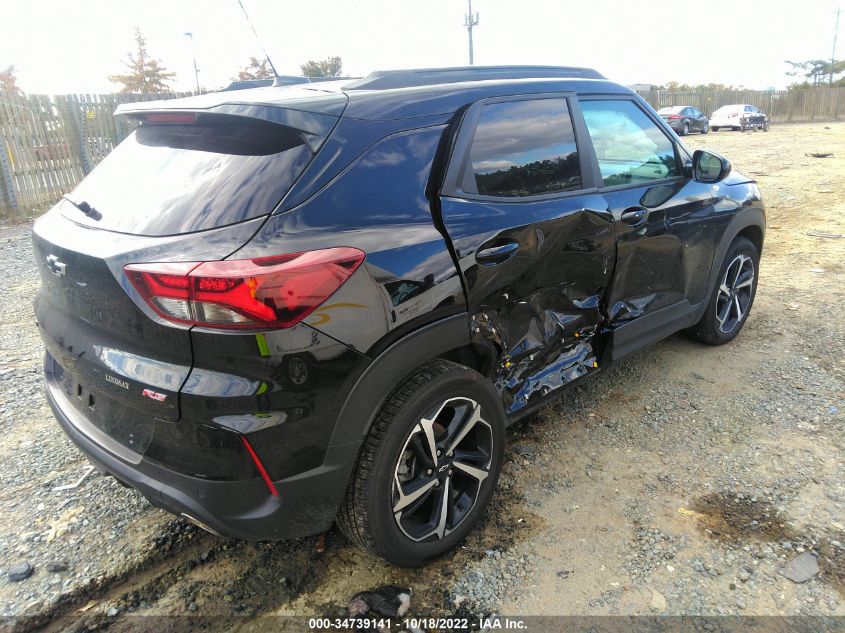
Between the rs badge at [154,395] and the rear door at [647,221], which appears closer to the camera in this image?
the rs badge at [154,395]

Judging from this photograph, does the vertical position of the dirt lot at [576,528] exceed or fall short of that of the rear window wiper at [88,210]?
it falls short

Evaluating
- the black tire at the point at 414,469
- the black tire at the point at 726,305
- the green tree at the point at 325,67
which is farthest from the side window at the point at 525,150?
the green tree at the point at 325,67

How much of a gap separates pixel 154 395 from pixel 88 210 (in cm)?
89

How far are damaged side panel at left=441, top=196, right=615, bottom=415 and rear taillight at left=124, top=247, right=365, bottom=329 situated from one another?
67cm

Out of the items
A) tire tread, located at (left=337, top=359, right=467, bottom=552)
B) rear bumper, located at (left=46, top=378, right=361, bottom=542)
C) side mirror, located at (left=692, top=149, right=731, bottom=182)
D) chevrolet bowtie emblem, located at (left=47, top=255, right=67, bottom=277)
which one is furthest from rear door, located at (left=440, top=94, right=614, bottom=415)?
chevrolet bowtie emblem, located at (left=47, top=255, right=67, bottom=277)

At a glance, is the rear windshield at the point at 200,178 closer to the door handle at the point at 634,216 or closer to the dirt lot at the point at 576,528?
the dirt lot at the point at 576,528

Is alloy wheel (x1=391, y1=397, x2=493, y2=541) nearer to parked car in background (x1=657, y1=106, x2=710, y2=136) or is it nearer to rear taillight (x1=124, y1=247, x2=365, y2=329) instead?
rear taillight (x1=124, y1=247, x2=365, y2=329)

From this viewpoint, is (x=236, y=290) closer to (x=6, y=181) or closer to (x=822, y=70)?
(x=6, y=181)

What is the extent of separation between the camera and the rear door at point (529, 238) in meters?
2.38

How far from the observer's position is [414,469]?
2271 mm

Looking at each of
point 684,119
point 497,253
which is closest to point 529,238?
point 497,253

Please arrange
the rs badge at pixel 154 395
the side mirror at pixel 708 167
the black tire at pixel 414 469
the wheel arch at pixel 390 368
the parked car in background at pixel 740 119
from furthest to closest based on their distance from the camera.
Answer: the parked car in background at pixel 740 119, the side mirror at pixel 708 167, the black tire at pixel 414 469, the wheel arch at pixel 390 368, the rs badge at pixel 154 395

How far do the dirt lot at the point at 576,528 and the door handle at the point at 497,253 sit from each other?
1.15m

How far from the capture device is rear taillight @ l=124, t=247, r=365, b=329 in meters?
1.75
